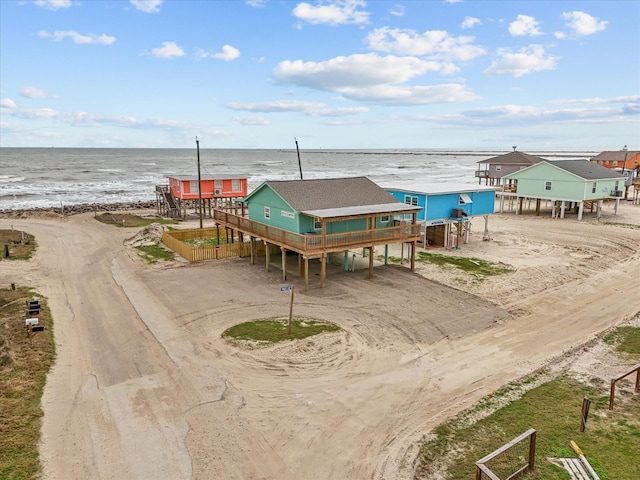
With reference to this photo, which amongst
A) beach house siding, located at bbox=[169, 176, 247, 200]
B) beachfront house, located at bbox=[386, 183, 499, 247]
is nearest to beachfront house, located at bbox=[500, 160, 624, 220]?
beachfront house, located at bbox=[386, 183, 499, 247]

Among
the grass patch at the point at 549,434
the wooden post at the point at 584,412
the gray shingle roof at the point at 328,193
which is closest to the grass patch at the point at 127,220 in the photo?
the gray shingle roof at the point at 328,193

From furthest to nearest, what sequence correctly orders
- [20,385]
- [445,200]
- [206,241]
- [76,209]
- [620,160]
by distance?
[620,160]
[76,209]
[206,241]
[445,200]
[20,385]

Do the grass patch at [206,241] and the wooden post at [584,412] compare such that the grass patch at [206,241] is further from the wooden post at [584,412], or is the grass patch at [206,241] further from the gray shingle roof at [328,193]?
the wooden post at [584,412]

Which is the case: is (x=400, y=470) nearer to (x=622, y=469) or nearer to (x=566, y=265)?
(x=622, y=469)

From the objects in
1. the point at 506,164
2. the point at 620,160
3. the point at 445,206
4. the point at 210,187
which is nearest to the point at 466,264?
the point at 445,206

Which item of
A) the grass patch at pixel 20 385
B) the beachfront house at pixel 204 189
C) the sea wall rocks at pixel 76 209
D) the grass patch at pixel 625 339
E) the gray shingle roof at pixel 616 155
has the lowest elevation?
the grass patch at pixel 20 385

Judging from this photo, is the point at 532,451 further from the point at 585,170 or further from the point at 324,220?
the point at 585,170
